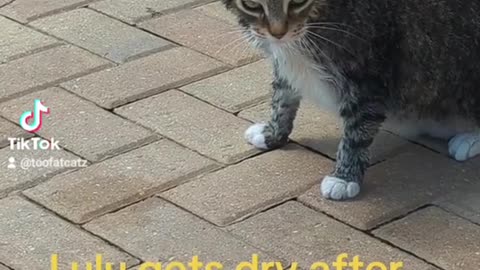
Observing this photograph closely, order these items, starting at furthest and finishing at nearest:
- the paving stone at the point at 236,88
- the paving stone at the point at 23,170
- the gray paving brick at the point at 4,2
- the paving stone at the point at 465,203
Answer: the gray paving brick at the point at 4,2
the paving stone at the point at 236,88
the paving stone at the point at 23,170
the paving stone at the point at 465,203

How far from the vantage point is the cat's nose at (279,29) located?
3.47m

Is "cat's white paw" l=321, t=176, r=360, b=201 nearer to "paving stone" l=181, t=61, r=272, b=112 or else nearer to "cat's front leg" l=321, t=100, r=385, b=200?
"cat's front leg" l=321, t=100, r=385, b=200

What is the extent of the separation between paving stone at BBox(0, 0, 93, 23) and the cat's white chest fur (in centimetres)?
147

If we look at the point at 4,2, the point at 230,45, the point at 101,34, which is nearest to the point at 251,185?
the point at 230,45

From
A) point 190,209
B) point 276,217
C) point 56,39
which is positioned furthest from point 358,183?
point 56,39

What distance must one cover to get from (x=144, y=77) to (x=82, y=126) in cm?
42

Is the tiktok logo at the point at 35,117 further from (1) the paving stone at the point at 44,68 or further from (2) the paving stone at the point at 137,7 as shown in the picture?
(2) the paving stone at the point at 137,7

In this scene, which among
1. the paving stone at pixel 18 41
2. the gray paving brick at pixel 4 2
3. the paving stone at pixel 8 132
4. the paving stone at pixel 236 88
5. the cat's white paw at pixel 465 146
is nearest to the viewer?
the cat's white paw at pixel 465 146

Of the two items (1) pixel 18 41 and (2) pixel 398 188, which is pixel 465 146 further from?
(1) pixel 18 41

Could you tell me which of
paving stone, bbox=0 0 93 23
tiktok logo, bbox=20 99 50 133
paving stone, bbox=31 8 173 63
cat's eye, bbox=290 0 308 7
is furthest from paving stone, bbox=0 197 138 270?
paving stone, bbox=0 0 93 23

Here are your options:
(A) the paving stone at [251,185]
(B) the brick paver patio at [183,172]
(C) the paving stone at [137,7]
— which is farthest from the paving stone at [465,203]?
(C) the paving stone at [137,7]

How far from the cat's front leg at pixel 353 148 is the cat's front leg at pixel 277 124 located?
0.93ft

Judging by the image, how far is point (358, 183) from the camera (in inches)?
147

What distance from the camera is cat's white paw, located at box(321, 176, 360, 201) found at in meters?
3.68
